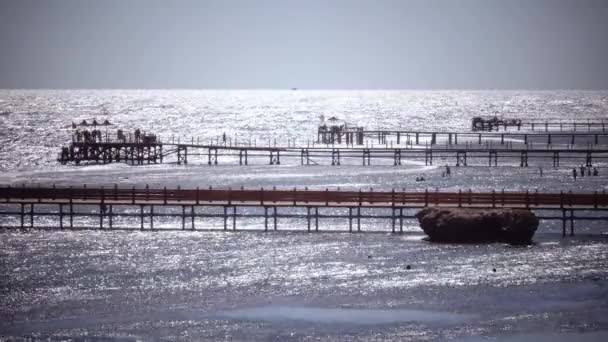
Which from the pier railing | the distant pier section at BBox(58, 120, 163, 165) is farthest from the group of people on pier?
the distant pier section at BBox(58, 120, 163, 165)

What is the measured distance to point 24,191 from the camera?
59406 millimetres

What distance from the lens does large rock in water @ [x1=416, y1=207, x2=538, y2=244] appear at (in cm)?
4947

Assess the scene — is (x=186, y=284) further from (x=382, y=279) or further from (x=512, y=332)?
(x=512, y=332)

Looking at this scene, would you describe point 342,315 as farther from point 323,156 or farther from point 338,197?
point 323,156

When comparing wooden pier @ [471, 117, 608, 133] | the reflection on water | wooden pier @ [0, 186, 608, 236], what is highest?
wooden pier @ [471, 117, 608, 133]

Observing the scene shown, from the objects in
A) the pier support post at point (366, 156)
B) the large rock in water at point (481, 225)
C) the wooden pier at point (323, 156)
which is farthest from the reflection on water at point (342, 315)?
the pier support post at point (366, 156)

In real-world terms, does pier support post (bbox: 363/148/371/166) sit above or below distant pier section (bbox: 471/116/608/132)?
below

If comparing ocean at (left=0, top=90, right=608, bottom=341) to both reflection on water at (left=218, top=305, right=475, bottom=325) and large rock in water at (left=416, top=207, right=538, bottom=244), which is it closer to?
reflection on water at (left=218, top=305, right=475, bottom=325)

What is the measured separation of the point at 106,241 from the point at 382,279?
56.3ft

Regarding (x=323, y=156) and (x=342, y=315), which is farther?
(x=323, y=156)

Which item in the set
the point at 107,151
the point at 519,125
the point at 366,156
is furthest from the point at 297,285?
the point at 519,125

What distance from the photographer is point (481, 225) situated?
49844 mm

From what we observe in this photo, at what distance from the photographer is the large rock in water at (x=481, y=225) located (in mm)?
49469

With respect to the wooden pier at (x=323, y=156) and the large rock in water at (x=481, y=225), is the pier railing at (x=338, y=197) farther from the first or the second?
the wooden pier at (x=323, y=156)
